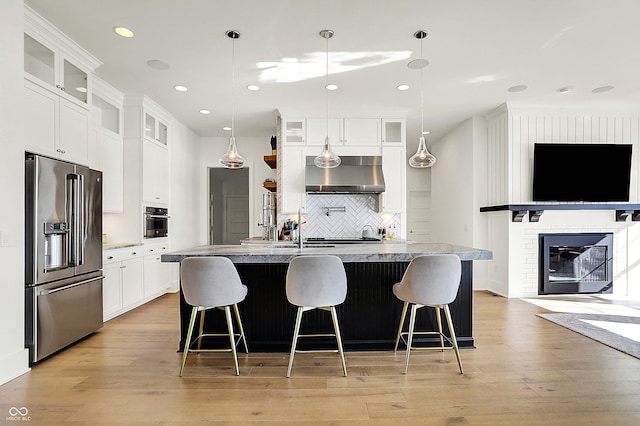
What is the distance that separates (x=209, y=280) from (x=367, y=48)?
8.45ft

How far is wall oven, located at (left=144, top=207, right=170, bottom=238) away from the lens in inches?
190

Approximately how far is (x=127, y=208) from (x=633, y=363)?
5575mm

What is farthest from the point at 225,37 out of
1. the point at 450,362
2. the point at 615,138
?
the point at 615,138

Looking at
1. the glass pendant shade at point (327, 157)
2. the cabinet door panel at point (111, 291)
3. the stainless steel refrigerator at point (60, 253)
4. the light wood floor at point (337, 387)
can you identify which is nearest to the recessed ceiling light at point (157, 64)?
the stainless steel refrigerator at point (60, 253)

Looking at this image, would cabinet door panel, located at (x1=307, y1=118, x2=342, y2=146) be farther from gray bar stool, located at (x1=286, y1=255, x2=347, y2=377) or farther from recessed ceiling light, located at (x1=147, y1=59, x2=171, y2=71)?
gray bar stool, located at (x1=286, y1=255, x2=347, y2=377)

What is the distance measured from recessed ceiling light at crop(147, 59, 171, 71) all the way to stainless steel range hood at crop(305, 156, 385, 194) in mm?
2279

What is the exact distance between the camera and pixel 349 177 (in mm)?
5191

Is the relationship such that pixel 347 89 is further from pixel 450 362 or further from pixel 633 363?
→ pixel 633 363

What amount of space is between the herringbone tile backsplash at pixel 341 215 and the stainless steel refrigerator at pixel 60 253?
9.81 ft

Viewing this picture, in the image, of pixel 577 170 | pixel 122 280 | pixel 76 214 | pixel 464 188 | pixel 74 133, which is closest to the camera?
pixel 76 214

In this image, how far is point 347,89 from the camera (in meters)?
4.45

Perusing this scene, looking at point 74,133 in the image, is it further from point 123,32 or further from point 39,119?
point 123,32

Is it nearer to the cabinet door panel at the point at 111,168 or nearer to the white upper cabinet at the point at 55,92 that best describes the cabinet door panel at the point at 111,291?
the cabinet door panel at the point at 111,168

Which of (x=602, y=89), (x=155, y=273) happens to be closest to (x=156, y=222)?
(x=155, y=273)
